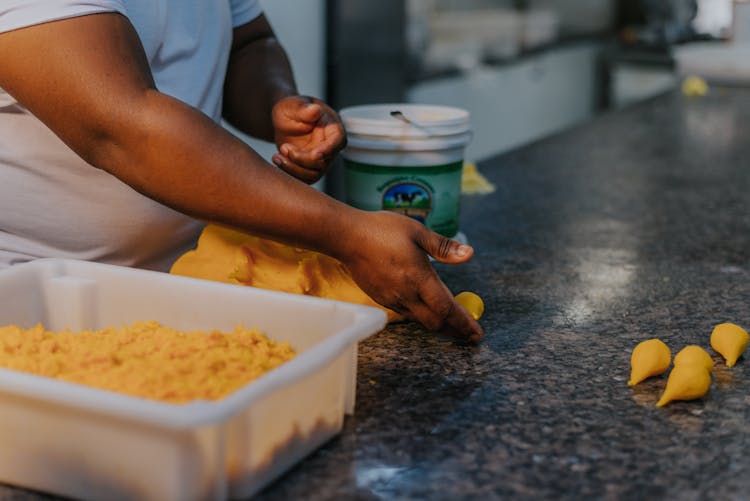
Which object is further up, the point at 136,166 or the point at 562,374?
the point at 136,166

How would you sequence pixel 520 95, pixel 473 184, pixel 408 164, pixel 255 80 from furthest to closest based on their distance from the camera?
pixel 520 95
pixel 473 184
pixel 255 80
pixel 408 164

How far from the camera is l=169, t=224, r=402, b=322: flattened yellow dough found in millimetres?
1037

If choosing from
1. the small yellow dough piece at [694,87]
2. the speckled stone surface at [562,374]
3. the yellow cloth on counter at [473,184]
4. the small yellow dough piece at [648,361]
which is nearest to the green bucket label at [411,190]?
the speckled stone surface at [562,374]

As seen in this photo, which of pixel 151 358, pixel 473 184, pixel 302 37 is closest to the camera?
pixel 151 358

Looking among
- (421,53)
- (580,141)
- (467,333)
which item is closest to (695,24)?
(421,53)

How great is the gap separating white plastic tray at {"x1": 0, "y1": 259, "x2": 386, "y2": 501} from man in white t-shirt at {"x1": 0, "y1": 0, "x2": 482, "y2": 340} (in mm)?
91

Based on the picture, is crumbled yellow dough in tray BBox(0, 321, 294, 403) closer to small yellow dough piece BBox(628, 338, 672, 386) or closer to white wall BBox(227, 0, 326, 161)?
small yellow dough piece BBox(628, 338, 672, 386)

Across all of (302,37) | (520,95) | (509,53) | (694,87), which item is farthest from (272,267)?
(520,95)

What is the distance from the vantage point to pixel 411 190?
1.21m

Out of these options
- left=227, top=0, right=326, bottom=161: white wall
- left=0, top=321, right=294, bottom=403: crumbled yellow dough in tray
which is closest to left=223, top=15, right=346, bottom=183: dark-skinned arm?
left=0, top=321, right=294, bottom=403: crumbled yellow dough in tray

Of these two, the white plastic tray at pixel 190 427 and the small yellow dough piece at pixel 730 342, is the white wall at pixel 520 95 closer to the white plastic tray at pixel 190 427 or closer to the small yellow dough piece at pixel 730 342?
the small yellow dough piece at pixel 730 342

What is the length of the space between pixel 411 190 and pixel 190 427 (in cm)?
64

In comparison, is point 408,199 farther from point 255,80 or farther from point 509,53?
point 509,53

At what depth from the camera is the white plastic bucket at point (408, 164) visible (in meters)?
1.20
